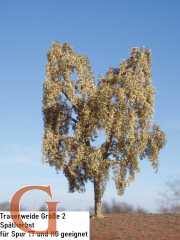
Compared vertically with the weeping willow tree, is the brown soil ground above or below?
below

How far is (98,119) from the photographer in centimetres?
2483

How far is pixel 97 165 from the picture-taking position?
23.8m

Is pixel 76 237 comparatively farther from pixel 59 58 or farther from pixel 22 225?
pixel 59 58

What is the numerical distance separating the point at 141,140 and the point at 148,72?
570 centimetres

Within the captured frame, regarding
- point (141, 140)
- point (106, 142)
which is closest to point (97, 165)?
point (106, 142)

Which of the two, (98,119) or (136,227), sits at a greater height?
(98,119)

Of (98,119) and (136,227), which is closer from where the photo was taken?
(136,227)

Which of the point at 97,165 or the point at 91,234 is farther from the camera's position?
the point at 97,165

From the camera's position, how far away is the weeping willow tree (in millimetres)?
24422

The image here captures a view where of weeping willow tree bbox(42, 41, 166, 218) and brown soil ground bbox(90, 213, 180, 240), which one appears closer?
brown soil ground bbox(90, 213, 180, 240)

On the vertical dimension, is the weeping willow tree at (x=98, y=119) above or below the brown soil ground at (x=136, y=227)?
above

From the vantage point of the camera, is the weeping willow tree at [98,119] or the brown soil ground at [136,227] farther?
the weeping willow tree at [98,119]

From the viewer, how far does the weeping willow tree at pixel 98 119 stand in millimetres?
24422

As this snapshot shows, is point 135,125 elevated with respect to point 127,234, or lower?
elevated
